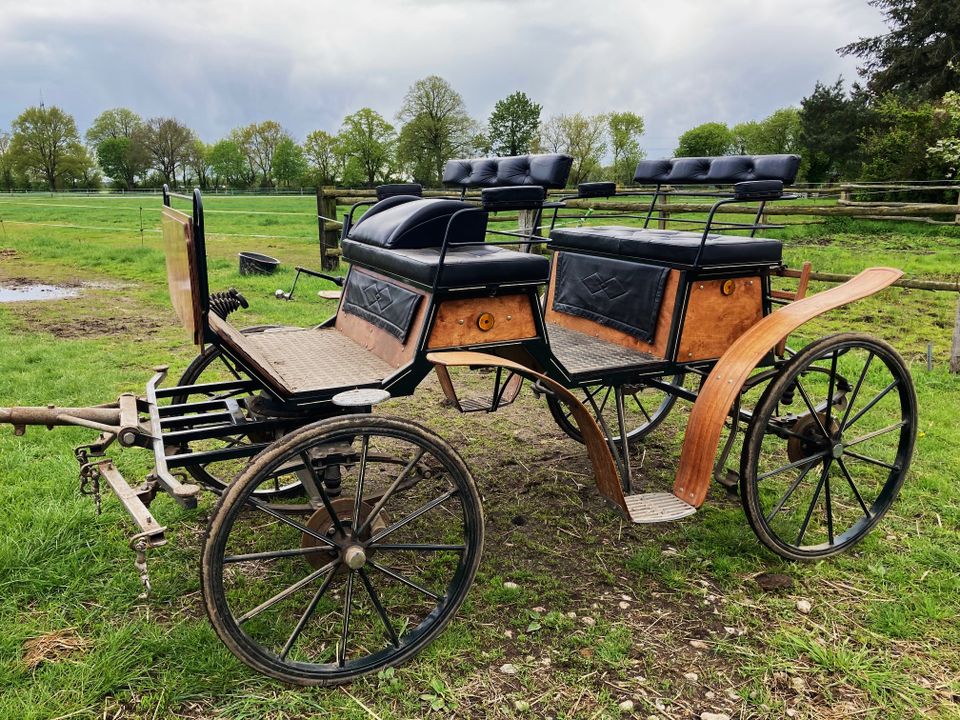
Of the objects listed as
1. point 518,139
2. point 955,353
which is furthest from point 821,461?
point 518,139

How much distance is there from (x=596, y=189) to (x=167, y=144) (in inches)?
2617

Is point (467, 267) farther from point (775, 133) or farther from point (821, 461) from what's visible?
point (775, 133)

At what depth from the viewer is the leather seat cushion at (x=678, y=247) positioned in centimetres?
338

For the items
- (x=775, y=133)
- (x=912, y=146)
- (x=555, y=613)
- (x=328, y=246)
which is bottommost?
(x=555, y=613)

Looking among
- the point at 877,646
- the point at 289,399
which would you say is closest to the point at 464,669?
the point at 289,399

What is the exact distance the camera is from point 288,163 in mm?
63188

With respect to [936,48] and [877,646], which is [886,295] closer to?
[877,646]

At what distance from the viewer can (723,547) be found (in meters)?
3.58

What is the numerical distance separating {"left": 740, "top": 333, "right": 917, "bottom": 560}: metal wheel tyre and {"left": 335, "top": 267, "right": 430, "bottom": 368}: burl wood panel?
1.56m

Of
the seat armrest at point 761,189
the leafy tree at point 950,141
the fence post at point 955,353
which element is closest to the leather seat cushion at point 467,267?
the seat armrest at point 761,189

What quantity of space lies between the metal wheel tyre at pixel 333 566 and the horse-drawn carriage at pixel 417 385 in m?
0.01

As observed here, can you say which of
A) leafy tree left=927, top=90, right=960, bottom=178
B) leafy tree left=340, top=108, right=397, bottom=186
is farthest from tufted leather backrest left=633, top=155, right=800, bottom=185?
leafy tree left=340, top=108, right=397, bottom=186

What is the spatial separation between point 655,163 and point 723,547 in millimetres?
2578

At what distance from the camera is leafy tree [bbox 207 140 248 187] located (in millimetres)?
65688
